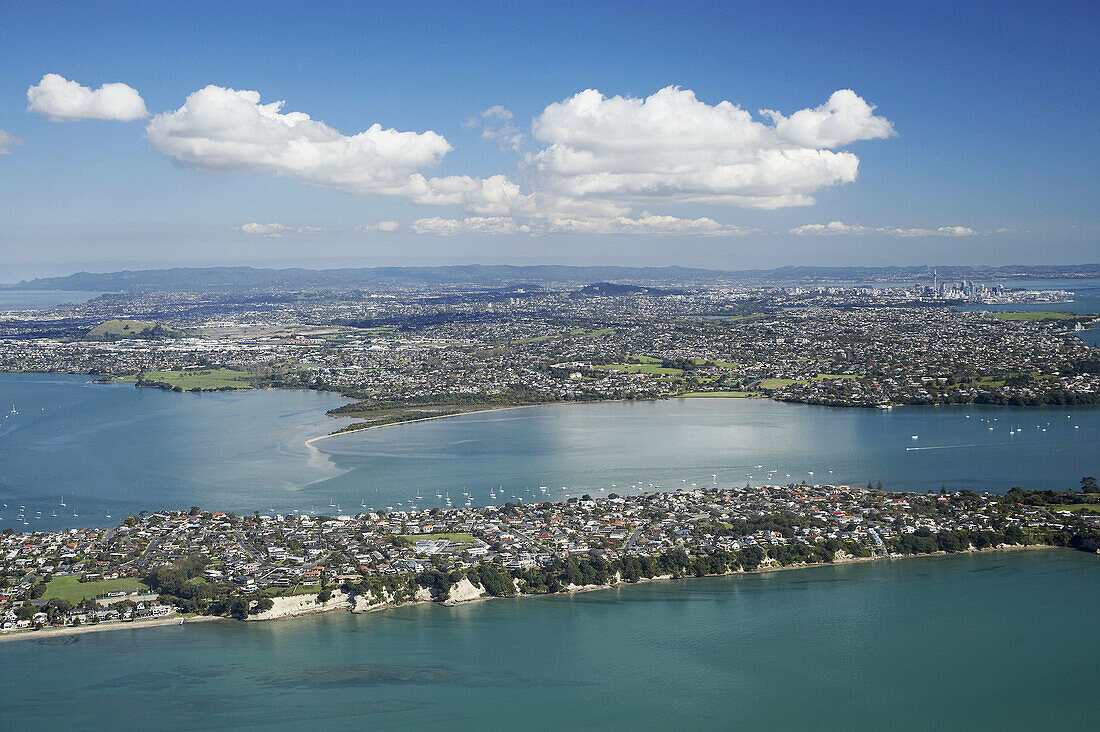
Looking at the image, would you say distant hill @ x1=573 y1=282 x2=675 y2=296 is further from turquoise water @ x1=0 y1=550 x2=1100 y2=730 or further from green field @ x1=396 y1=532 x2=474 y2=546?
turquoise water @ x1=0 y1=550 x2=1100 y2=730

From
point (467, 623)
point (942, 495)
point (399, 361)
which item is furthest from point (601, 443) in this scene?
point (399, 361)

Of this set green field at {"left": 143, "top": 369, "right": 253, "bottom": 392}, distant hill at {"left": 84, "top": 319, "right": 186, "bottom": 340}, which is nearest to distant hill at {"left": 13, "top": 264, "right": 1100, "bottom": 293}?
distant hill at {"left": 84, "top": 319, "right": 186, "bottom": 340}

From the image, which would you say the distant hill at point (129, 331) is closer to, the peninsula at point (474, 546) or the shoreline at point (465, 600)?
the peninsula at point (474, 546)

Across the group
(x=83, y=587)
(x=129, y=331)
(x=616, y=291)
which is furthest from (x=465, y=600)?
(x=616, y=291)

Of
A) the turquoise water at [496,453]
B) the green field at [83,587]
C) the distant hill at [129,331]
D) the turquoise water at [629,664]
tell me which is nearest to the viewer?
the turquoise water at [629,664]

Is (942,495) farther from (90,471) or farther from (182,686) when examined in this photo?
(90,471)

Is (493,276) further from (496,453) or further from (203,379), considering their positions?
(496,453)

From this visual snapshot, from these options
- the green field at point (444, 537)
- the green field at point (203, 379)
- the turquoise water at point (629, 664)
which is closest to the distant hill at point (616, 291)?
the green field at point (203, 379)
